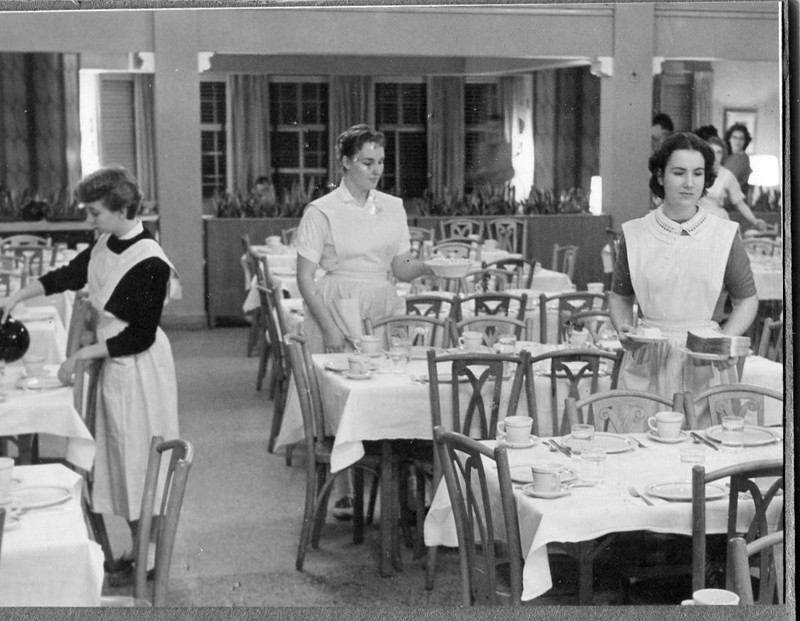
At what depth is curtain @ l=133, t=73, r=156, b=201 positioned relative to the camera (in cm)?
410

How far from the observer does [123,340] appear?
419 cm

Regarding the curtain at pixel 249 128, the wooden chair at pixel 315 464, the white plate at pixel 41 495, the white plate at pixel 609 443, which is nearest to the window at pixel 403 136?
the curtain at pixel 249 128

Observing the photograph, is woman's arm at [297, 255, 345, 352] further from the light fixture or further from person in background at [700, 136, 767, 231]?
person in background at [700, 136, 767, 231]

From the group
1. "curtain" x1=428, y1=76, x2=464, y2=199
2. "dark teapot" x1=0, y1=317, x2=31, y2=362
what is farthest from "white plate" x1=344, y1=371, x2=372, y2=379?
"dark teapot" x1=0, y1=317, x2=31, y2=362

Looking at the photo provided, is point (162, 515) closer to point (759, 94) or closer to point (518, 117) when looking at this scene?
point (518, 117)

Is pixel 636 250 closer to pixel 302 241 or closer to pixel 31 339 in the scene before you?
pixel 302 241

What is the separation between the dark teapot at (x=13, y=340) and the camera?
4297 millimetres

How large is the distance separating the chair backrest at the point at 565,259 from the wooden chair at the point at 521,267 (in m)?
0.09

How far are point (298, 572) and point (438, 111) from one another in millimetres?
1661

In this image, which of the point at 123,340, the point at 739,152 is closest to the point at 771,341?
the point at 739,152

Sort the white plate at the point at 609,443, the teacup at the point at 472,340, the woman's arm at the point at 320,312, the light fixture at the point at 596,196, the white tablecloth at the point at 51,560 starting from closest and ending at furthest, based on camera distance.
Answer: the white tablecloth at the point at 51,560 → the white plate at the point at 609,443 → the light fixture at the point at 596,196 → the woman's arm at the point at 320,312 → the teacup at the point at 472,340

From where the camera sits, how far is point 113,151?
4094 millimetres

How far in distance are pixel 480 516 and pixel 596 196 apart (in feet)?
4.19

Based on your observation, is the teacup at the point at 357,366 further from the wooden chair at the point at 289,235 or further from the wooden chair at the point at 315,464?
the wooden chair at the point at 289,235
